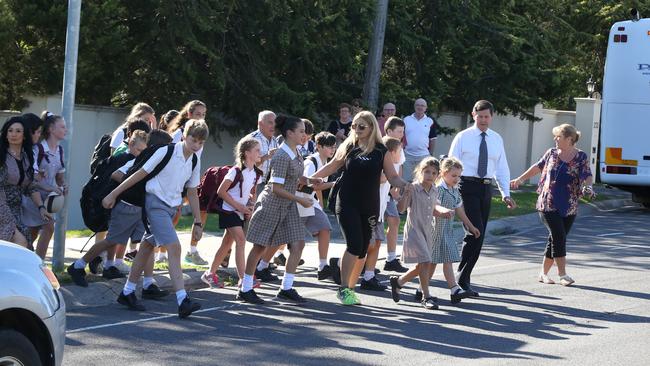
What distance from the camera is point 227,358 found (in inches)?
304

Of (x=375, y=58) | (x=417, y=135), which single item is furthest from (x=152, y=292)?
(x=375, y=58)

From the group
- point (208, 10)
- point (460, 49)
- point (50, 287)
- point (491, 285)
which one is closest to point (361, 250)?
point (491, 285)

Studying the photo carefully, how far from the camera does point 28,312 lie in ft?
18.2

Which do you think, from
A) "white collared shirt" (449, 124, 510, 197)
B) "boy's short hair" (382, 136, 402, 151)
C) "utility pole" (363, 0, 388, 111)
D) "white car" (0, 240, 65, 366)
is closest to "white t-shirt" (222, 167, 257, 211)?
"boy's short hair" (382, 136, 402, 151)

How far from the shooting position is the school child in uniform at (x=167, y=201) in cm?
915

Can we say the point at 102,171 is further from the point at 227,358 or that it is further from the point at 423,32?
the point at 423,32

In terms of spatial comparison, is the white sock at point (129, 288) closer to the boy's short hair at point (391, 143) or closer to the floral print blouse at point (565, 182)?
the boy's short hair at point (391, 143)

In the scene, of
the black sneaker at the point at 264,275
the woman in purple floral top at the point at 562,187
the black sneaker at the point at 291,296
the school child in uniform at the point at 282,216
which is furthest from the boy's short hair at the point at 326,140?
the woman in purple floral top at the point at 562,187

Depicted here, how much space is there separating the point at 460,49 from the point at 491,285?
13.2 metres

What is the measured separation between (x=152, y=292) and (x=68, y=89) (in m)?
2.18

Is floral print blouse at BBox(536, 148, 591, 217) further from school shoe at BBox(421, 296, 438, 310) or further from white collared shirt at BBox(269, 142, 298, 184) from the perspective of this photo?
white collared shirt at BBox(269, 142, 298, 184)

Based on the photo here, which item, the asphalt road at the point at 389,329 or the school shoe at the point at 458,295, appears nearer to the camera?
the asphalt road at the point at 389,329

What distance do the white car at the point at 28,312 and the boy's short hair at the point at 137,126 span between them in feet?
16.0

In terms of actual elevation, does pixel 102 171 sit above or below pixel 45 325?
above
